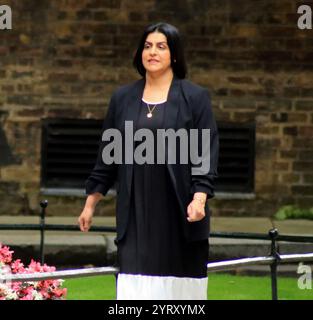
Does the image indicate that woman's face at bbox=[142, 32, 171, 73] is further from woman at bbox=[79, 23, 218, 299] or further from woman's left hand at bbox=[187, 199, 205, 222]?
woman's left hand at bbox=[187, 199, 205, 222]

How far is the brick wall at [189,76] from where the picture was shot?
12328 mm

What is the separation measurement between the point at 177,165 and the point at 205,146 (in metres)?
0.17

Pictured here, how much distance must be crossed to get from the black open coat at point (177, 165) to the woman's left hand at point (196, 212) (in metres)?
0.08

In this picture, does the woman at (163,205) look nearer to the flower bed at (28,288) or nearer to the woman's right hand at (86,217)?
the woman's right hand at (86,217)

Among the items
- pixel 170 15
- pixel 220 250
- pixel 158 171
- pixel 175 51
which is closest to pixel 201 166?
pixel 158 171

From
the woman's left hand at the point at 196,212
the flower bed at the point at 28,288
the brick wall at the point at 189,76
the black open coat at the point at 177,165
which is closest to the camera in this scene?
the woman's left hand at the point at 196,212

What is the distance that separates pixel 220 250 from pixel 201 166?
4780 millimetres

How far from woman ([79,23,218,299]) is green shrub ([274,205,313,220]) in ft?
22.5

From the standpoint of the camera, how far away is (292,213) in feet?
40.5

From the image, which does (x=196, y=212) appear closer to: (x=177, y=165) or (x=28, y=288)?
(x=177, y=165)

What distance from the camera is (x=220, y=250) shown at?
10141 mm

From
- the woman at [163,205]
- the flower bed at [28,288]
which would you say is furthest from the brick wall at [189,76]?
the woman at [163,205]

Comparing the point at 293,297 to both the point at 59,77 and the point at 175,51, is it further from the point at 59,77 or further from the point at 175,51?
the point at 59,77

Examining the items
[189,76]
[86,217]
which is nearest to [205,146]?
[86,217]
